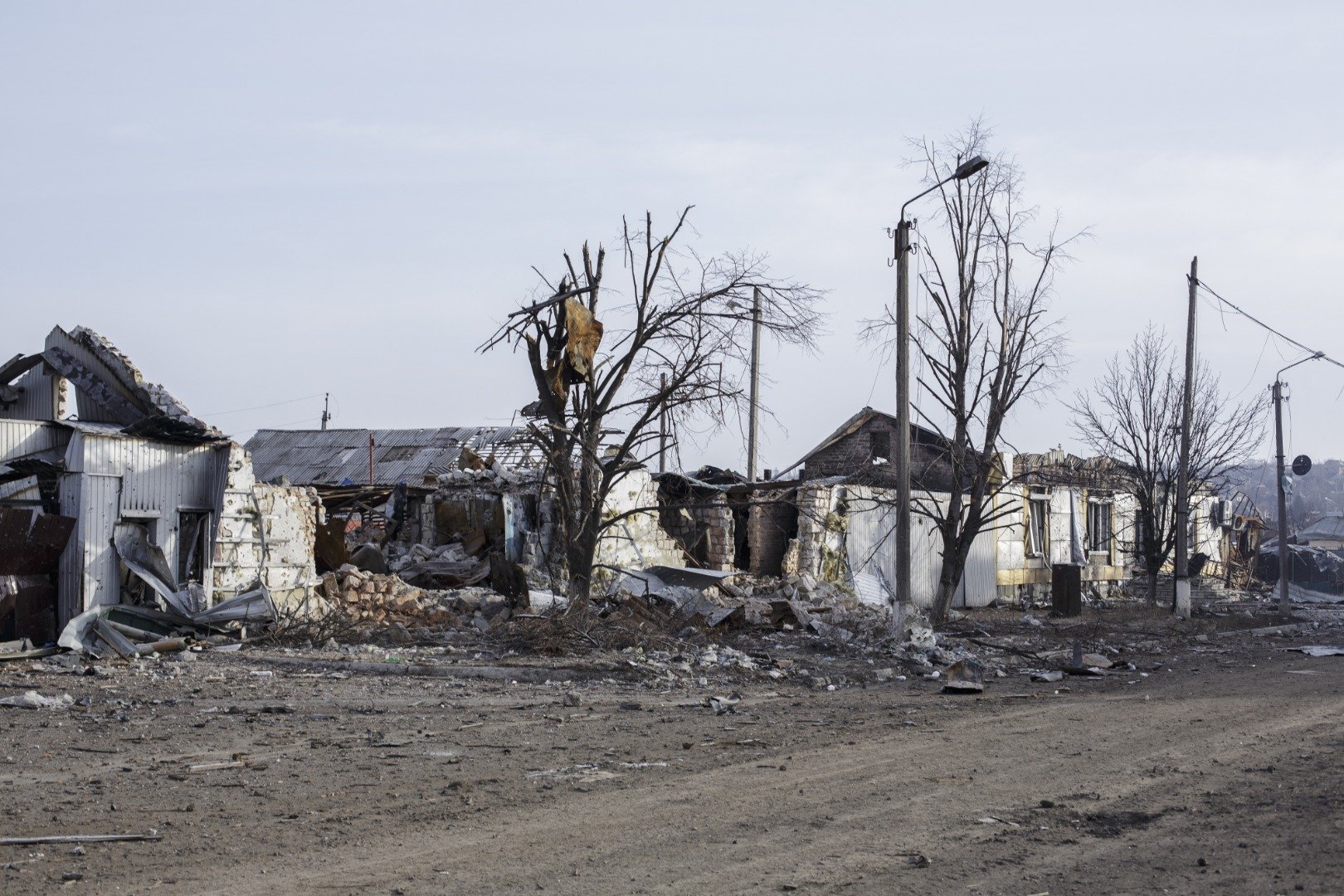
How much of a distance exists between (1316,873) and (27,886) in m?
5.92

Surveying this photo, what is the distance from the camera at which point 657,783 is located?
7668 millimetres

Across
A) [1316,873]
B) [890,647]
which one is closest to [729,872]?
[1316,873]

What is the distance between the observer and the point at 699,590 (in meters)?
20.0

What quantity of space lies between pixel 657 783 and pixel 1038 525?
28236 mm

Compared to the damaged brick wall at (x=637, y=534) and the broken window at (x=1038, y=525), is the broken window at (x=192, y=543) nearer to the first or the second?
the damaged brick wall at (x=637, y=534)

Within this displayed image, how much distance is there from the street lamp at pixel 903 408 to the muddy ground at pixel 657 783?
254 centimetres

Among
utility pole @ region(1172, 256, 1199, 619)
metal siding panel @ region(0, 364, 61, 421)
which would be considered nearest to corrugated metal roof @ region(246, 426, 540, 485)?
metal siding panel @ region(0, 364, 61, 421)

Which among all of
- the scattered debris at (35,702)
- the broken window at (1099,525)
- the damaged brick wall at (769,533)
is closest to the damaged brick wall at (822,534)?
the damaged brick wall at (769,533)

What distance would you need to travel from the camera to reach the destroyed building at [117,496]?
54.0 feet

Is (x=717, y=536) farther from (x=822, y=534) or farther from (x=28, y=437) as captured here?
(x=28, y=437)

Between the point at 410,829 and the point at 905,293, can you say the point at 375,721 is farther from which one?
the point at 905,293

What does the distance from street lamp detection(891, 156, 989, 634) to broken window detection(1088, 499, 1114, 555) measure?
2240 cm

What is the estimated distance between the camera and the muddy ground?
5508 millimetres

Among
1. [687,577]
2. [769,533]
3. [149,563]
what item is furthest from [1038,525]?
[149,563]
